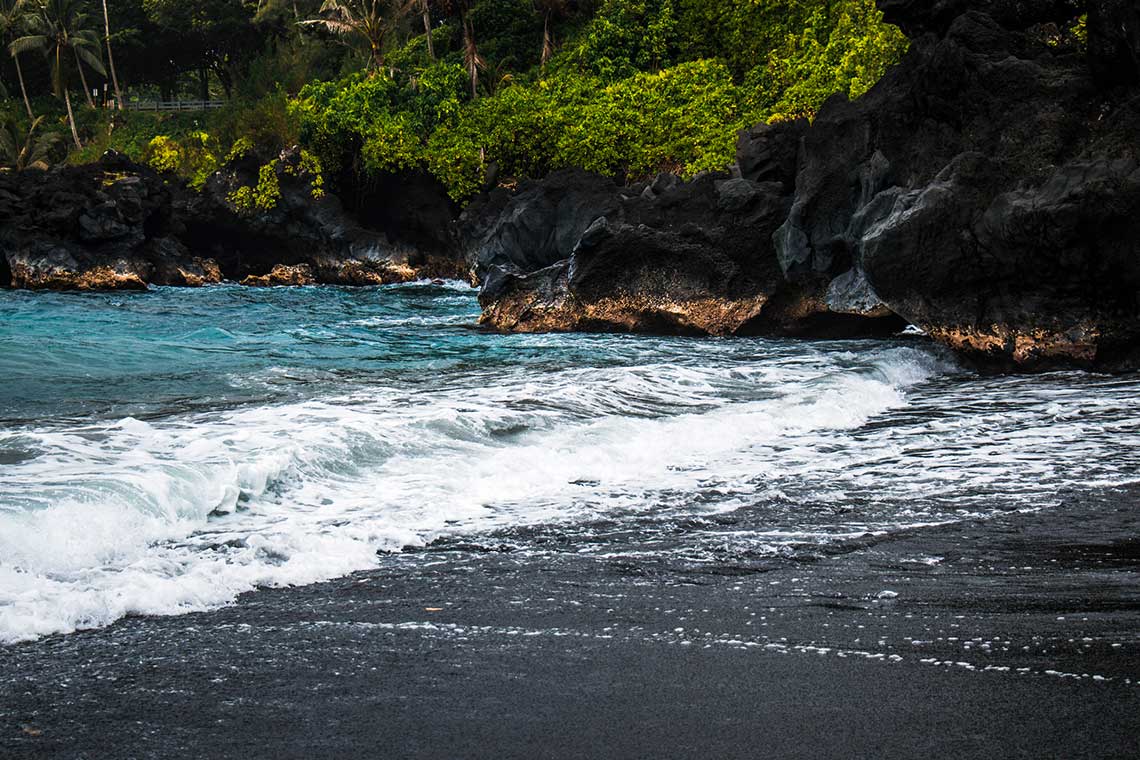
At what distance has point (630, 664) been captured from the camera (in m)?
3.40

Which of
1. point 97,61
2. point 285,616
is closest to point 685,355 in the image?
point 285,616

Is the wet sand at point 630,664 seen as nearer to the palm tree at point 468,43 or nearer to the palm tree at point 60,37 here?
the palm tree at point 468,43

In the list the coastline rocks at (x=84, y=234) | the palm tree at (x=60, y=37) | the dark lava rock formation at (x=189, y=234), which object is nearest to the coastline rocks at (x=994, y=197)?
the dark lava rock formation at (x=189, y=234)

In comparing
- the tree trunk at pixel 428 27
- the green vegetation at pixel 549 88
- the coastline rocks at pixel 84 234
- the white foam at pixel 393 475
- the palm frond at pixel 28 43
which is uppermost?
the palm frond at pixel 28 43

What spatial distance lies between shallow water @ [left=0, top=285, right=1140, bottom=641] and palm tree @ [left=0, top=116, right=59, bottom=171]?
132 feet

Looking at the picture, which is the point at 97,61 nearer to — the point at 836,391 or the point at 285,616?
the point at 836,391

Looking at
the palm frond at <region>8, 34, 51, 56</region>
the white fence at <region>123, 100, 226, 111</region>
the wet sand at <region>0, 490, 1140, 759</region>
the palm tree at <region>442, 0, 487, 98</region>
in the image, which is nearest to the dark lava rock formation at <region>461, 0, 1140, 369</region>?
the wet sand at <region>0, 490, 1140, 759</region>

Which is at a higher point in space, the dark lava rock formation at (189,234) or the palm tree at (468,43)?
the palm tree at (468,43)

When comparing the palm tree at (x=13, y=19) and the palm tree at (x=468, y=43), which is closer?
the palm tree at (x=468, y=43)

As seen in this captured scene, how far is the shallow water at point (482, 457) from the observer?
187 inches

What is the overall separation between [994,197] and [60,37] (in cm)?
4931

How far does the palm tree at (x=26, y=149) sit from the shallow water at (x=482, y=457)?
4008cm

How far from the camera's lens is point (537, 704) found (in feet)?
10.1

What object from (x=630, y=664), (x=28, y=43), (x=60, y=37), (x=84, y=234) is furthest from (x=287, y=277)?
(x=630, y=664)
